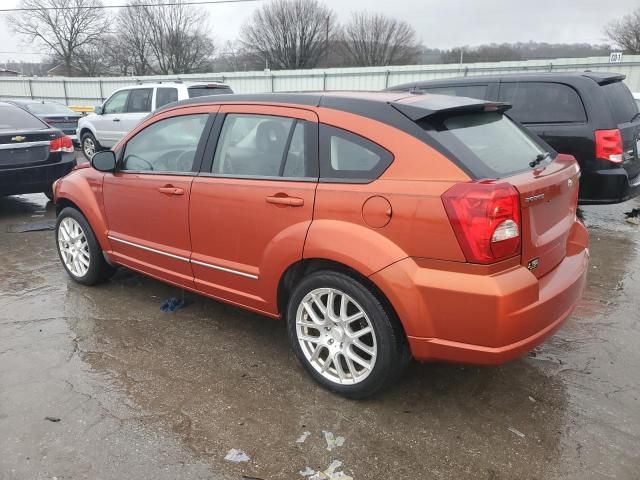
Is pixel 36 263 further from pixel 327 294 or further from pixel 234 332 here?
pixel 327 294

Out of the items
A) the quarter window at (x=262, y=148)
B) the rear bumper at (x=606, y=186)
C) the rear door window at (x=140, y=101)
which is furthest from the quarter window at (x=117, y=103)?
the rear bumper at (x=606, y=186)

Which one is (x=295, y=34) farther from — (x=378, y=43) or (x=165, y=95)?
(x=165, y=95)

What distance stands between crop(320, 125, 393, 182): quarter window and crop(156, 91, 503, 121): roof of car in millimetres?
147

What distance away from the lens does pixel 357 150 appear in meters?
2.73

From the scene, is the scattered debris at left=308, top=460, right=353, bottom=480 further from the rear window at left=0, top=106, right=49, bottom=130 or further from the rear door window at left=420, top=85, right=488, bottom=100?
the rear window at left=0, top=106, right=49, bottom=130

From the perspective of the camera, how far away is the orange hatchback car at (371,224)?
2.37 m

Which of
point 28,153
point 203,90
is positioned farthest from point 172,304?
point 203,90

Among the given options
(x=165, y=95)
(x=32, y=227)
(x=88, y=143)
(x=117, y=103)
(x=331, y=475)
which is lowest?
(x=331, y=475)

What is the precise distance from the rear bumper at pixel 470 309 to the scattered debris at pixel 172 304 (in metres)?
2.14

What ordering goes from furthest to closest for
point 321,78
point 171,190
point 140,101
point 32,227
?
point 321,78, point 140,101, point 32,227, point 171,190

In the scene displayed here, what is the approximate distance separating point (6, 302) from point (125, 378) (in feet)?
6.10

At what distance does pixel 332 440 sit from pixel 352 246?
963 mm

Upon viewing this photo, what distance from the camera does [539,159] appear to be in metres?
2.98

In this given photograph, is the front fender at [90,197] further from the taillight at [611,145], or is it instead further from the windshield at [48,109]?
the windshield at [48,109]
